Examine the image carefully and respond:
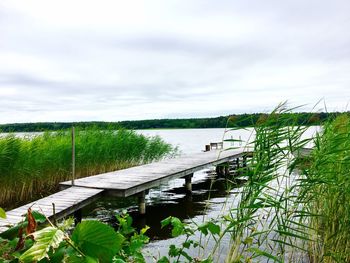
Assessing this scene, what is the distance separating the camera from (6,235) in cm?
96

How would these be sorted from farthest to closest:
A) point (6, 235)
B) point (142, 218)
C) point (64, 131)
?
point (64, 131) → point (142, 218) → point (6, 235)

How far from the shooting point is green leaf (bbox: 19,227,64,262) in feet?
2.27

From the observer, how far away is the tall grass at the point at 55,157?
9.27 m

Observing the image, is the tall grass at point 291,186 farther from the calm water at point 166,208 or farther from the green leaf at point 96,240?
the green leaf at point 96,240

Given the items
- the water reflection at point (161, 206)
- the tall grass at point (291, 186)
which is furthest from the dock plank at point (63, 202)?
the tall grass at point (291, 186)

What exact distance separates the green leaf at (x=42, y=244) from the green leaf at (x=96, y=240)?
47 millimetres

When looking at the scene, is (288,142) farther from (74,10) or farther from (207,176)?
(207,176)

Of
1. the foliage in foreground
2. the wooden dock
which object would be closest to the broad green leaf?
the foliage in foreground

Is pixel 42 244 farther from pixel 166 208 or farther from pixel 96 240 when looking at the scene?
pixel 166 208

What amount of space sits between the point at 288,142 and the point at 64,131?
37.4 feet

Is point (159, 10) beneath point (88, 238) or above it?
above

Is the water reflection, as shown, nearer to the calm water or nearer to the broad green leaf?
the calm water

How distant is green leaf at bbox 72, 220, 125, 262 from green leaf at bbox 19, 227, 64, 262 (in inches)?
1.8

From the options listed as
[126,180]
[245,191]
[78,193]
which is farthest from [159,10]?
[245,191]
